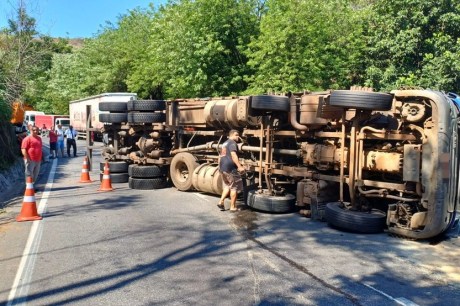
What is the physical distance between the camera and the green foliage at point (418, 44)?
60.2ft

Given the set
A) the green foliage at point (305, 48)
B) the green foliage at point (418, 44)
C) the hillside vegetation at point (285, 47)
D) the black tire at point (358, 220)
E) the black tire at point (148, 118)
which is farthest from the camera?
the green foliage at point (305, 48)

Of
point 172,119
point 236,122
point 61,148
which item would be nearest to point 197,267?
point 236,122

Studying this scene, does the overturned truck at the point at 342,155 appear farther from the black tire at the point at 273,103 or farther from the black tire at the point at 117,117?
the black tire at the point at 117,117

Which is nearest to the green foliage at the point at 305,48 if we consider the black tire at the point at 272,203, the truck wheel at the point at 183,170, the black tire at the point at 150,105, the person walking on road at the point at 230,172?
the black tire at the point at 150,105

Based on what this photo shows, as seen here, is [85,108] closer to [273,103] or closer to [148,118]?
[148,118]

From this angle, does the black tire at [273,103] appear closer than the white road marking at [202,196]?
Yes

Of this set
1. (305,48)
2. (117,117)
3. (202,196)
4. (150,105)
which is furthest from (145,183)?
(305,48)

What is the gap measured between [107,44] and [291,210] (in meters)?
39.0

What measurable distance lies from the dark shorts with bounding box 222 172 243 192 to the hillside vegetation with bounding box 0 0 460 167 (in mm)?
8997

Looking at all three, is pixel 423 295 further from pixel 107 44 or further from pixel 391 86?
pixel 107 44

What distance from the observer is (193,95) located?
27078 mm

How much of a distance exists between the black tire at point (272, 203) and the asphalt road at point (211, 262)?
0.59ft

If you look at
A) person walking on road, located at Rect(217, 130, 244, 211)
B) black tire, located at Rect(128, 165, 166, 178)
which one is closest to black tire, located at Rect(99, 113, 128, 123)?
black tire, located at Rect(128, 165, 166, 178)

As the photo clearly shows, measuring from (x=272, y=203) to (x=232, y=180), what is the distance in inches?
40.9
